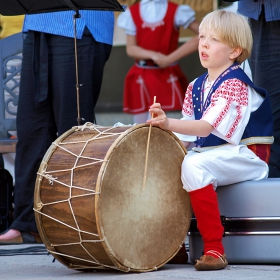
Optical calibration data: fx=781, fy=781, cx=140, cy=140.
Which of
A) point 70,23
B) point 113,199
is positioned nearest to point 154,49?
point 70,23

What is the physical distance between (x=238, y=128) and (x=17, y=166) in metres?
1.78

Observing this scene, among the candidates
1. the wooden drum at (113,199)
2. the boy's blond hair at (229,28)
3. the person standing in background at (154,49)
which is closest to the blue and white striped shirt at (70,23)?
the boy's blond hair at (229,28)

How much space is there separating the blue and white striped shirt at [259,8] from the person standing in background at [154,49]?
5.42ft

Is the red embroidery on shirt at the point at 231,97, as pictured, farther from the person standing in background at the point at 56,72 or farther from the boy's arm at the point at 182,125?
the person standing in background at the point at 56,72

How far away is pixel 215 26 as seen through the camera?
3691 mm

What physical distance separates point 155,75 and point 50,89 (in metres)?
1.73

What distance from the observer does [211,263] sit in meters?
3.43

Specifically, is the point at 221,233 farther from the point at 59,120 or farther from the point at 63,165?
the point at 59,120

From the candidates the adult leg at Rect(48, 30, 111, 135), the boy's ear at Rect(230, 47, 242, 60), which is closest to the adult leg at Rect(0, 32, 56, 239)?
the adult leg at Rect(48, 30, 111, 135)

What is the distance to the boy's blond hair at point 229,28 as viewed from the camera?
3694 mm

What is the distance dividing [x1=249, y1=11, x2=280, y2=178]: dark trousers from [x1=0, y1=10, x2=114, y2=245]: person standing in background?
893mm

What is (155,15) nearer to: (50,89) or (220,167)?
(50,89)

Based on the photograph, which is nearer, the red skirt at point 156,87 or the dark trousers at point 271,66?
the dark trousers at point 271,66

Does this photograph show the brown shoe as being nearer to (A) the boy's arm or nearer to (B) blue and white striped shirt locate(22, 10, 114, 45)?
(A) the boy's arm
